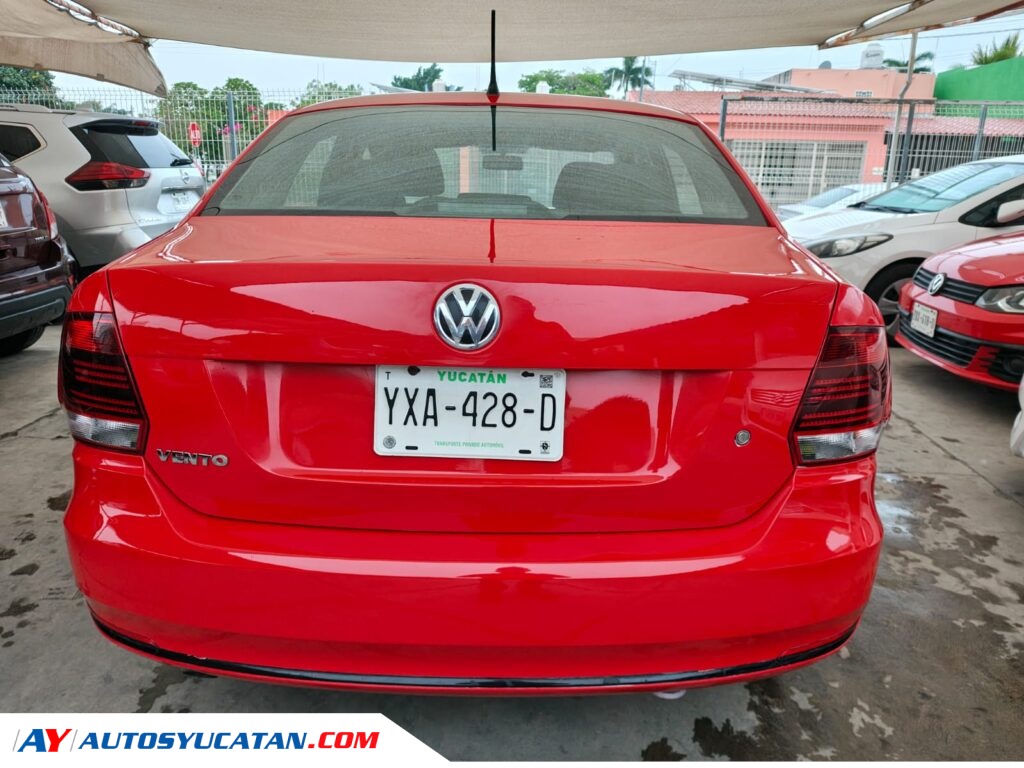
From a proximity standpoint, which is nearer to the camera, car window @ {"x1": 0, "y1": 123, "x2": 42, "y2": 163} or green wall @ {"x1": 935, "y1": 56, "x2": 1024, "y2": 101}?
car window @ {"x1": 0, "y1": 123, "x2": 42, "y2": 163}

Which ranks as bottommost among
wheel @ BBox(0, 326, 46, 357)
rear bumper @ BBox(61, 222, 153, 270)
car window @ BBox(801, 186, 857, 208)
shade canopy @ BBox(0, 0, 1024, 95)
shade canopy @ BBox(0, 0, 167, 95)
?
wheel @ BBox(0, 326, 46, 357)

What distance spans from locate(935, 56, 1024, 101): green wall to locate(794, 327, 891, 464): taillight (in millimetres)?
24838

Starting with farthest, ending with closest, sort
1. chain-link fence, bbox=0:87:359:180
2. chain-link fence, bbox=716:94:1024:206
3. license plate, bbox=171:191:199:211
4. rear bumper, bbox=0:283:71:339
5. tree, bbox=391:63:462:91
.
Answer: tree, bbox=391:63:462:91
chain-link fence, bbox=0:87:359:180
chain-link fence, bbox=716:94:1024:206
license plate, bbox=171:191:199:211
rear bumper, bbox=0:283:71:339

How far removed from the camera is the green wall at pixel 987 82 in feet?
72.4

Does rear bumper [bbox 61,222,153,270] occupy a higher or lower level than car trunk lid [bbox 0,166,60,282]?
lower

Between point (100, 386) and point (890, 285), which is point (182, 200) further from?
point (100, 386)

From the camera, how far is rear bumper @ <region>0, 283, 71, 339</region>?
12.8ft

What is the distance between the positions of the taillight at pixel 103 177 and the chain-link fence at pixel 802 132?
19.8 feet

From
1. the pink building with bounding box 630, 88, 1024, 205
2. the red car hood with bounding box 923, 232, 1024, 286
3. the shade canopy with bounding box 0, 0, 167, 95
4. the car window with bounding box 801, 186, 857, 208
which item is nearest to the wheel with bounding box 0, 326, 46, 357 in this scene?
the shade canopy with bounding box 0, 0, 167, 95

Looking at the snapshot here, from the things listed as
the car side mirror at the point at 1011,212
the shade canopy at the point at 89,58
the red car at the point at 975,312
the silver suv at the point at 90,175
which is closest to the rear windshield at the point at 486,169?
the red car at the point at 975,312

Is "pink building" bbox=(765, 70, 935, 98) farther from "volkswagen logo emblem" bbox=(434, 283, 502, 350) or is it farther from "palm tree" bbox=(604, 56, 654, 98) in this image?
"volkswagen logo emblem" bbox=(434, 283, 502, 350)

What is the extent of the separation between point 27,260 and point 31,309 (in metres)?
0.27

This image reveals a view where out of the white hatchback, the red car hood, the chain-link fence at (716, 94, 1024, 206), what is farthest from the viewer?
the chain-link fence at (716, 94, 1024, 206)

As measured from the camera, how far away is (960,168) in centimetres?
647
